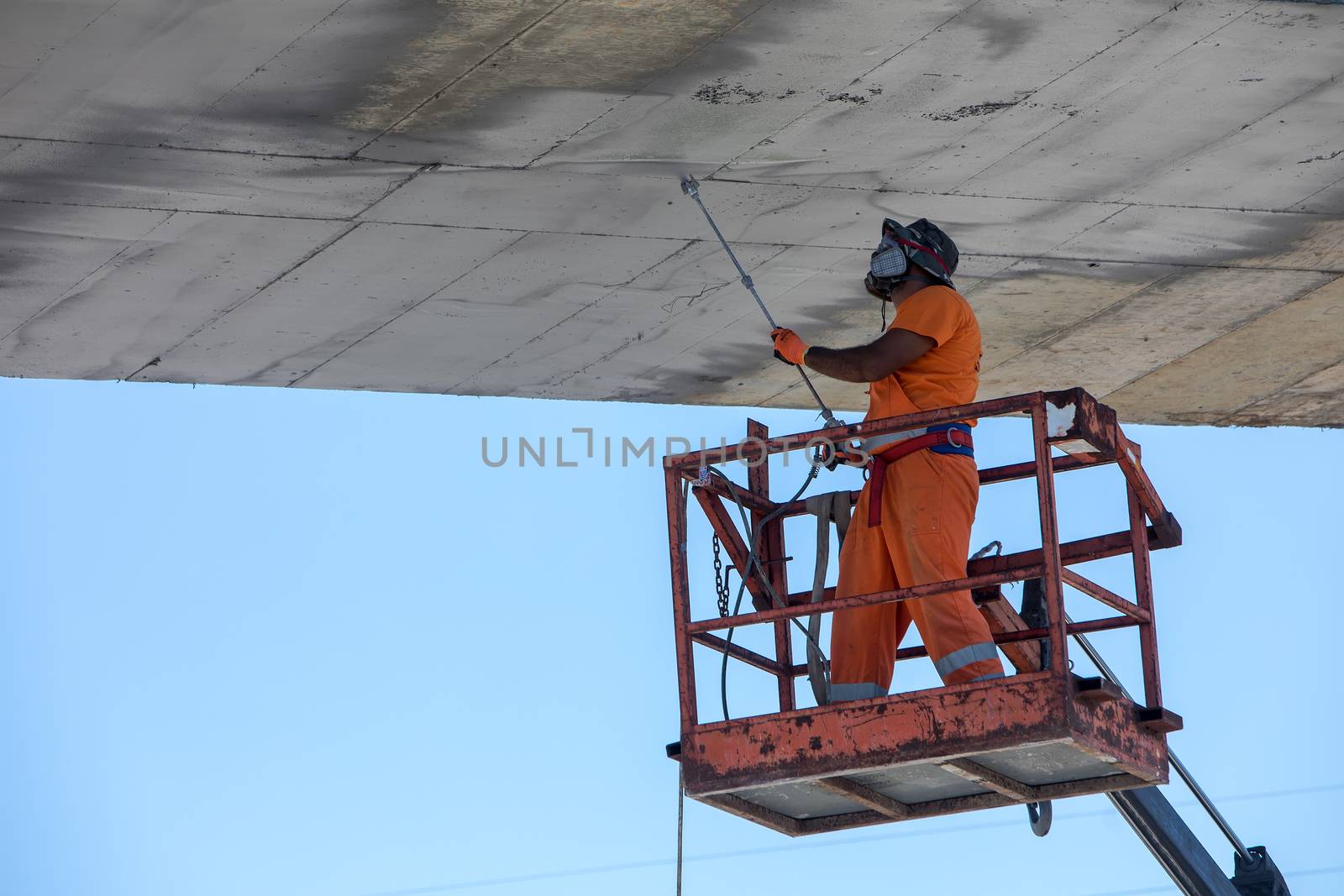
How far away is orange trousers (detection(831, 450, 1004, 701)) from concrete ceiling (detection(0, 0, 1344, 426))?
1.72 meters

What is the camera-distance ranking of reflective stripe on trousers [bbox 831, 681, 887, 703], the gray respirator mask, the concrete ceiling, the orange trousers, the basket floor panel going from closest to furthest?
the basket floor panel, the orange trousers, the concrete ceiling, reflective stripe on trousers [bbox 831, 681, 887, 703], the gray respirator mask

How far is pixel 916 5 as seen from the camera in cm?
738

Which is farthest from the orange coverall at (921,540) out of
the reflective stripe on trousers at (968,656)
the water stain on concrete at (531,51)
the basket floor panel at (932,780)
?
the water stain on concrete at (531,51)

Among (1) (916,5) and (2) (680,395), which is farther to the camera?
(2) (680,395)

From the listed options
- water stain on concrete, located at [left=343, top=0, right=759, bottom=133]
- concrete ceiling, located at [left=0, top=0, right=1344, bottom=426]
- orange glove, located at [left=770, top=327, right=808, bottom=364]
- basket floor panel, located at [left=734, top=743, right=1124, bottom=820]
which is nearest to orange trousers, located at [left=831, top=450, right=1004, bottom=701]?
basket floor panel, located at [left=734, top=743, right=1124, bottom=820]

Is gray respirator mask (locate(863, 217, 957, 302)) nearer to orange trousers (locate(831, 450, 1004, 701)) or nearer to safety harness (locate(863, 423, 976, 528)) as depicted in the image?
safety harness (locate(863, 423, 976, 528))

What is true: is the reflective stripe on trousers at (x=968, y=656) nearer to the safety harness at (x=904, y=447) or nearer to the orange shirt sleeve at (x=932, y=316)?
the safety harness at (x=904, y=447)

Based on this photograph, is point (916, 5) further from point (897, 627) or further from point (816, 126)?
point (897, 627)

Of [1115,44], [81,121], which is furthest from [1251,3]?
[81,121]

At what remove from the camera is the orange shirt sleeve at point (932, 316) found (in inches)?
301

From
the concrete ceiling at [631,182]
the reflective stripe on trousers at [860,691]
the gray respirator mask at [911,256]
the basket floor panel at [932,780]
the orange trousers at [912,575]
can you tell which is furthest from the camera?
the gray respirator mask at [911,256]

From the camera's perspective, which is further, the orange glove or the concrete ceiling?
the orange glove

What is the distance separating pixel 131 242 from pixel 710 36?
3.06 metres

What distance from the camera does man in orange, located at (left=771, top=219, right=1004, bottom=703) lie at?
736 cm
